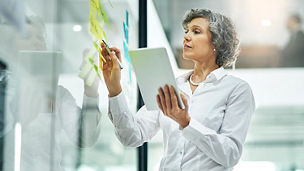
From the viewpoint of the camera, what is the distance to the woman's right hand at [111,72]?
A: 6.14ft

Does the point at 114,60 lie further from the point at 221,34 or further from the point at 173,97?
the point at 221,34

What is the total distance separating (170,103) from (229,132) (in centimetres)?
30

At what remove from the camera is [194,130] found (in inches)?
69.6

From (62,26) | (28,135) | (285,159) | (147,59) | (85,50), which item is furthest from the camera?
(285,159)

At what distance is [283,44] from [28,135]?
268cm

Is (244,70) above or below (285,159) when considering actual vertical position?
above

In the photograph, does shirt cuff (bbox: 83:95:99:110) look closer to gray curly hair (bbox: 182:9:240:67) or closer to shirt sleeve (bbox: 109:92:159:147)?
shirt sleeve (bbox: 109:92:159:147)

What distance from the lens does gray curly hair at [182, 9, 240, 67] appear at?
206cm

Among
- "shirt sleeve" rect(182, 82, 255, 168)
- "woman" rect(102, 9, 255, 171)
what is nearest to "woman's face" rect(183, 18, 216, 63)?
"woman" rect(102, 9, 255, 171)

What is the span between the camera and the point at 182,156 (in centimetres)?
192

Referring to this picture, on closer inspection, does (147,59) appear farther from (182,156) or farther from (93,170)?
(93,170)

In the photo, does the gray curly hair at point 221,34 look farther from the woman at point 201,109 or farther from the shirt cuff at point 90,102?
the shirt cuff at point 90,102

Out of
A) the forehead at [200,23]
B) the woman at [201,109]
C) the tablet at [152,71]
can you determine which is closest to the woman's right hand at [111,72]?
the woman at [201,109]

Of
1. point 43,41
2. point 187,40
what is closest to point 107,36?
point 187,40
